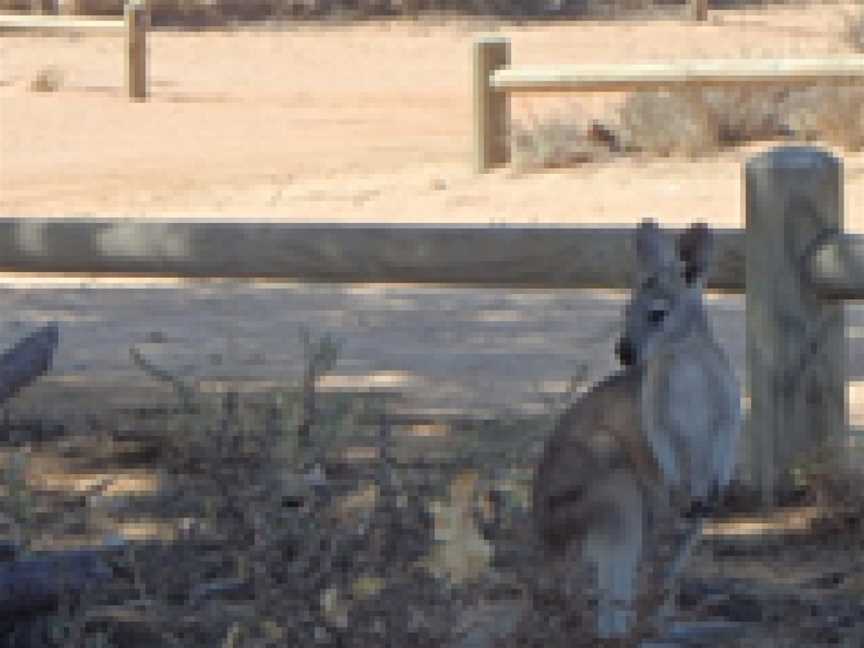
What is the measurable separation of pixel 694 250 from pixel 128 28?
20.2 m

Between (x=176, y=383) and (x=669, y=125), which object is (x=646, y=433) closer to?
(x=176, y=383)

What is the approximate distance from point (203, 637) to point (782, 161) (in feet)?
7.34

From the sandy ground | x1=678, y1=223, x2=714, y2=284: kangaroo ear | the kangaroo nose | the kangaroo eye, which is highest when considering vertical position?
x1=678, y1=223, x2=714, y2=284: kangaroo ear

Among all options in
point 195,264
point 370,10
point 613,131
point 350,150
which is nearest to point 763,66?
point 613,131

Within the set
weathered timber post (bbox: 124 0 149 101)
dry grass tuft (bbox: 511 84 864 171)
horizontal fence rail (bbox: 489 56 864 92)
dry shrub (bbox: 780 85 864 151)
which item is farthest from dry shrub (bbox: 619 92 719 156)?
weathered timber post (bbox: 124 0 149 101)

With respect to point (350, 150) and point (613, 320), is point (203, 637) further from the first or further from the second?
point (350, 150)

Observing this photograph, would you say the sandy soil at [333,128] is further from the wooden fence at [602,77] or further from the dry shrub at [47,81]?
the wooden fence at [602,77]

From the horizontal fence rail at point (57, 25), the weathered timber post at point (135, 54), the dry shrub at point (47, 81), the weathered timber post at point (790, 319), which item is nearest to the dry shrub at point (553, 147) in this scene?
the weathered timber post at point (135, 54)

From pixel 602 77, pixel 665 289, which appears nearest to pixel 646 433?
pixel 665 289

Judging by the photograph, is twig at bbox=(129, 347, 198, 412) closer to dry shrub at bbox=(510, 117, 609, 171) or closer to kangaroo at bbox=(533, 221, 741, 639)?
kangaroo at bbox=(533, 221, 741, 639)

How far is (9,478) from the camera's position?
6004 millimetres

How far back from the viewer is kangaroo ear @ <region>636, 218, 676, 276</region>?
5430 mm

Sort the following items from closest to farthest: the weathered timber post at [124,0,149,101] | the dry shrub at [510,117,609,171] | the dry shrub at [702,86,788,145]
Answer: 1. the dry shrub at [510,117,609,171]
2. the dry shrub at [702,86,788,145]
3. the weathered timber post at [124,0,149,101]

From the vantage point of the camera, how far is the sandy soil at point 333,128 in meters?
15.8
